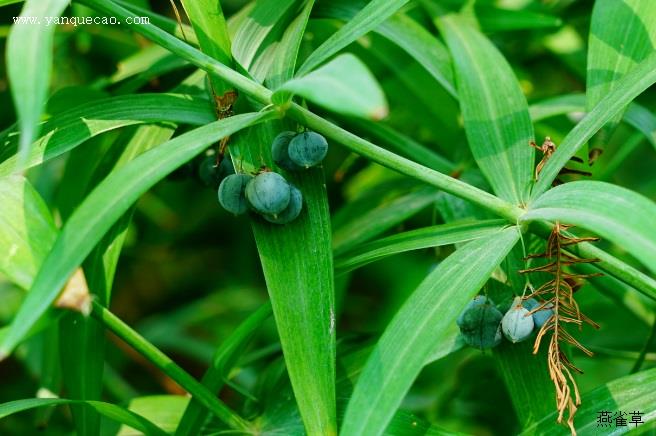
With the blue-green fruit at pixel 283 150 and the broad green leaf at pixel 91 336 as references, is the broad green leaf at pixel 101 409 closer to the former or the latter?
the broad green leaf at pixel 91 336

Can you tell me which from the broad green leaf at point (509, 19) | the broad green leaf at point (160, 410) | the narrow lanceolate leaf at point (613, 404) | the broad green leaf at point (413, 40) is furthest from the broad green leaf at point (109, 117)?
the broad green leaf at point (509, 19)

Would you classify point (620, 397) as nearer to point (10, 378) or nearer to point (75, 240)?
point (75, 240)

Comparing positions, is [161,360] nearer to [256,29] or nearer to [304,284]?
[304,284]

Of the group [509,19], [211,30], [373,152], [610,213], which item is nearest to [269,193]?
[373,152]

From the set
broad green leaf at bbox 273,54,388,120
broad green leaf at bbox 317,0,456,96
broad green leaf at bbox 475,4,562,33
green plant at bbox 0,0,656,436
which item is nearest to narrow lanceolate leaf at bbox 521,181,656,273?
green plant at bbox 0,0,656,436

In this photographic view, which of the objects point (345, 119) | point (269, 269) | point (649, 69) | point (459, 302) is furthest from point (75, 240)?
point (345, 119)

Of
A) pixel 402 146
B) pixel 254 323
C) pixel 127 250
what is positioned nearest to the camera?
pixel 254 323

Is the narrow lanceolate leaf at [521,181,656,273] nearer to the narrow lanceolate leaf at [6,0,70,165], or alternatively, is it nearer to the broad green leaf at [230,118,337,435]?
the broad green leaf at [230,118,337,435]
